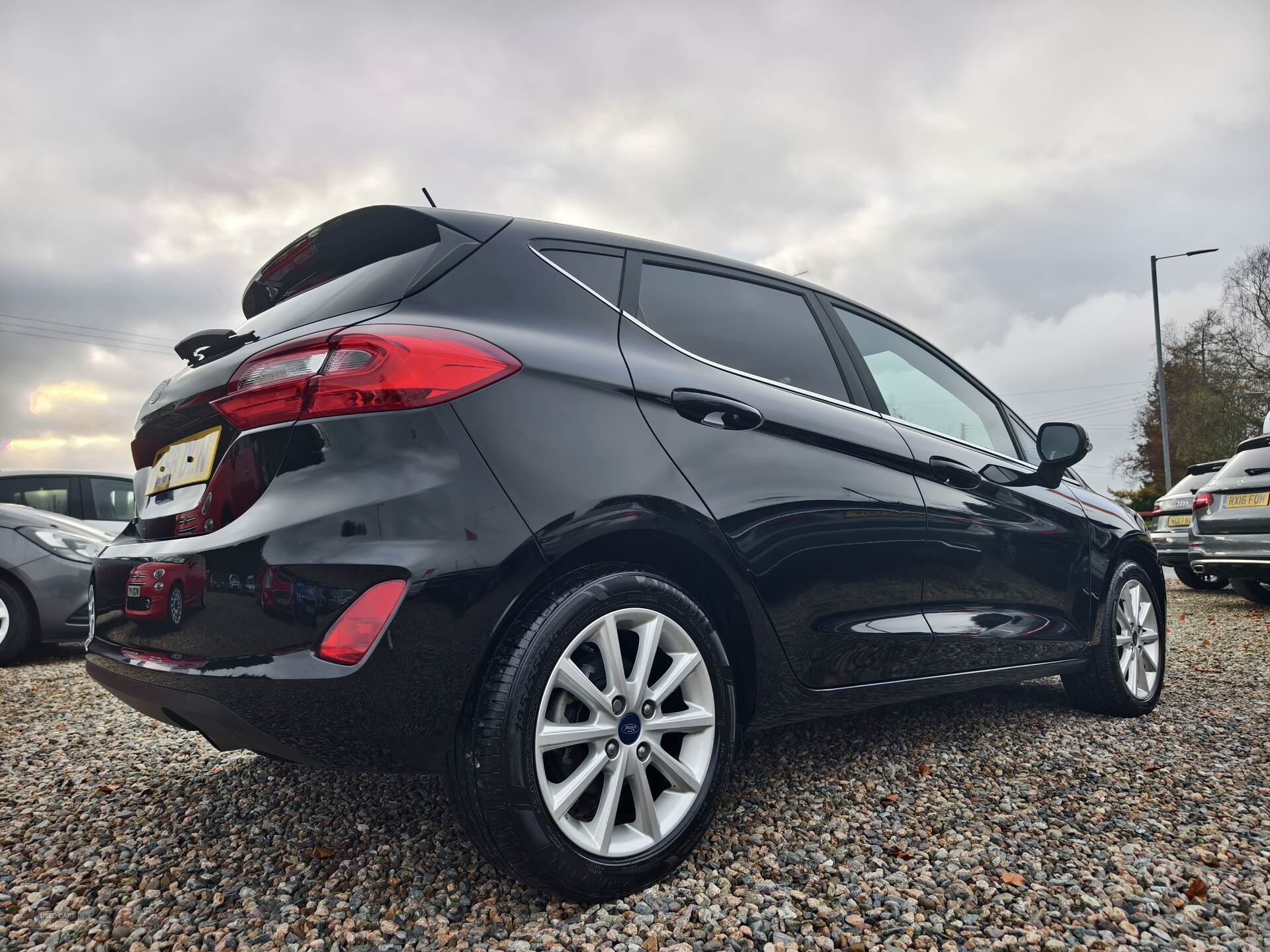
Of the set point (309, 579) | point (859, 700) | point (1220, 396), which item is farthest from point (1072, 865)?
point (1220, 396)

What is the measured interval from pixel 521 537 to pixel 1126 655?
10.7ft

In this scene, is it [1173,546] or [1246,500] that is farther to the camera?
[1173,546]

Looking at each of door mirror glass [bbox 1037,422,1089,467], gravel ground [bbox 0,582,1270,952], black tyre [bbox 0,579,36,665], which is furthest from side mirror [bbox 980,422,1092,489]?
black tyre [bbox 0,579,36,665]

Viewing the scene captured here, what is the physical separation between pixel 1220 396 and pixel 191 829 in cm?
3400

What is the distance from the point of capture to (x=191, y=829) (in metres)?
2.40

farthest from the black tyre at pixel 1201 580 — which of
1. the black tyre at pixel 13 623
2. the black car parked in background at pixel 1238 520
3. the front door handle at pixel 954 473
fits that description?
the black tyre at pixel 13 623

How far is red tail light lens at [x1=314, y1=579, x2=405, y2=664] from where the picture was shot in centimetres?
164

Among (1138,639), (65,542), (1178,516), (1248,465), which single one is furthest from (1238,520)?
(65,542)

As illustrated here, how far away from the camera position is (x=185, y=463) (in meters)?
2.00

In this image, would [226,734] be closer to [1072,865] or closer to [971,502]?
[1072,865]

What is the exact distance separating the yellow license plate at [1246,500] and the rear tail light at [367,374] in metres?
8.03

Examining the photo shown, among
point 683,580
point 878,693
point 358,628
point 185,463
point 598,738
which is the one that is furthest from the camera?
point 878,693

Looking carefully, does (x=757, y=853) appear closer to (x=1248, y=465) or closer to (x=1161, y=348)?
(x=1248, y=465)

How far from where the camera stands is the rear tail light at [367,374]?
174 cm
